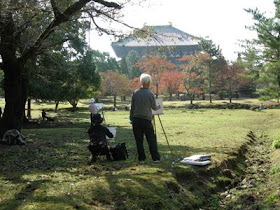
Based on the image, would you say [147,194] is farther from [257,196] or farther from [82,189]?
[257,196]

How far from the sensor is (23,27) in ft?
40.1

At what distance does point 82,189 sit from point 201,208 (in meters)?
2.40

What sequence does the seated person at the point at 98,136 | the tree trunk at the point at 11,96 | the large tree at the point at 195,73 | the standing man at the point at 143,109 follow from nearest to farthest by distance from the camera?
the standing man at the point at 143,109 → the seated person at the point at 98,136 → the tree trunk at the point at 11,96 → the large tree at the point at 195,73

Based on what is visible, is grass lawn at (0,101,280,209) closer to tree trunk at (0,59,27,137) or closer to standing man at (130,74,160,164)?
standing man at (130,74,160,164)

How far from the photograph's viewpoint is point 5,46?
39.5 ft

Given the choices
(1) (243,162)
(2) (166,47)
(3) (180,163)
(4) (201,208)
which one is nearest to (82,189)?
(4) (201,208)

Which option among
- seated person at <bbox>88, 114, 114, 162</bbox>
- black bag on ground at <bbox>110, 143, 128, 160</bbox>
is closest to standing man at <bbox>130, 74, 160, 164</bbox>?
seated person at <bbox>88, 114, 114, 162</bbox>

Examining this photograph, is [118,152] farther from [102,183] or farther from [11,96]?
[11,96]

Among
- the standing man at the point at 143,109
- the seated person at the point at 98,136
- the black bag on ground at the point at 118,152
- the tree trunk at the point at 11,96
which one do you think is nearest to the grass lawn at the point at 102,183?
the black bag on ground at the point at 118,152

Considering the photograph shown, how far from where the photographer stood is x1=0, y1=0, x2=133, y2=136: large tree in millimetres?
10398

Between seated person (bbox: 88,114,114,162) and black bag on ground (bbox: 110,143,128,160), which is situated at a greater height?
A: seated person (bbox: 88,114,114,162)

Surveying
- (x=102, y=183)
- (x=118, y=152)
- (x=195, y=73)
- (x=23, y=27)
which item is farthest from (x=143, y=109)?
(x=195, y=73)

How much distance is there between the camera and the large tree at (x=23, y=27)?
34.1ft

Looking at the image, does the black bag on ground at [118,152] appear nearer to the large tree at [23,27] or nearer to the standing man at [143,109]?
the standing man at [143,109]
